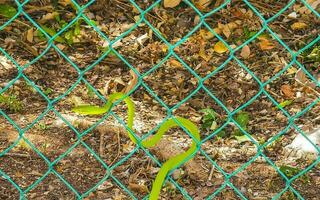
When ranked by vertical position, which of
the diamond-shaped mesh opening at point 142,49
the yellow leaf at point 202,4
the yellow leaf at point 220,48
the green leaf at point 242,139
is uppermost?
the yellow leaf at point 202,4

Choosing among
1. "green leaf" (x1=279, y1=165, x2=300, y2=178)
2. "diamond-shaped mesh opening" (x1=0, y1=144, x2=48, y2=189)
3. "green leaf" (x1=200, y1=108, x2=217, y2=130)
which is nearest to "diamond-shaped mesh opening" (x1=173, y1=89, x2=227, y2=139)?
"green leaf" (x1=200, y1=108, x2=217, y2=130)

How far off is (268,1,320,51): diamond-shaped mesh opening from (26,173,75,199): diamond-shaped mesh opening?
1691 millimetres

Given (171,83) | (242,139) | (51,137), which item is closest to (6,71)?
(51,137)

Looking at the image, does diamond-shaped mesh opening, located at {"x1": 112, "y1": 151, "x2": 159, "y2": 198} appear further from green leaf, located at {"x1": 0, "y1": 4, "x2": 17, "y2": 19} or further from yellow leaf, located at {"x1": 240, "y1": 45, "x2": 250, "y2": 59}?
green leaf, located at {"x1": 0, "y1": 4, "x2": 17, "y2": 19}

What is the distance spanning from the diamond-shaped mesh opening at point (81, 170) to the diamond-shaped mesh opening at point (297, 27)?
149cm

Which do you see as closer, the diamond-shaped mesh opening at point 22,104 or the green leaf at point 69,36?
the diamond-shaped mesh opening at point 22,104

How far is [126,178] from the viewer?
312cm

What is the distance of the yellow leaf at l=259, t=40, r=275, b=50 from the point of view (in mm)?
3977

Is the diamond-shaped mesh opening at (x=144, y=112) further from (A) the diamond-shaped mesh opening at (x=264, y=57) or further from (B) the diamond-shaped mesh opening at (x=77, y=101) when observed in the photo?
(A) the diamond-shaped mesh opening at (x=264, y=57)

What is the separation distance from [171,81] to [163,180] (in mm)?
1022

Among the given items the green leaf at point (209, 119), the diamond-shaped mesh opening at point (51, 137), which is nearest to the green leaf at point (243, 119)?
the green leaf at point (209, 119)

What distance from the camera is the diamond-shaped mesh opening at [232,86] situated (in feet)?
12.0

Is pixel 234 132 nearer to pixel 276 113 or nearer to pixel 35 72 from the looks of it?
pixel 276 113

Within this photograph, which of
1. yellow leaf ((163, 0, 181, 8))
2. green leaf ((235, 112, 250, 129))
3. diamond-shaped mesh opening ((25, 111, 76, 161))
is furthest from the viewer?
yellow leaf ((163, 0, 181, 8))
